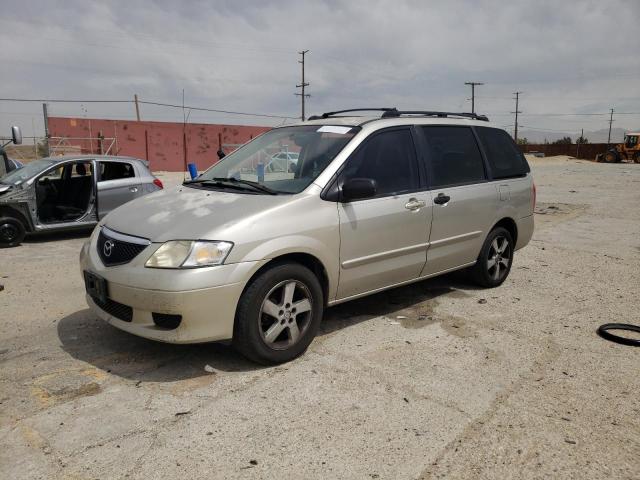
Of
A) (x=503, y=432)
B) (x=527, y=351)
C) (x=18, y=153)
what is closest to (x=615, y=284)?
(x=527, y=351)

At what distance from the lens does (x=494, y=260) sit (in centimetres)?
580

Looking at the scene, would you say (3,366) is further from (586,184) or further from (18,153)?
(18,153)

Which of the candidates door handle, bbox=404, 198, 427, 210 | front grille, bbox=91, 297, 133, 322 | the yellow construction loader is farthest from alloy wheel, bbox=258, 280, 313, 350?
the yellow construction loader

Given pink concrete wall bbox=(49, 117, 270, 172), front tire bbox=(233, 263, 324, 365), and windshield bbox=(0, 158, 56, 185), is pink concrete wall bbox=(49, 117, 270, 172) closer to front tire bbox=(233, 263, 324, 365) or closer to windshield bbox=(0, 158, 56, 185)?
windshield bbox=(0, 158, 56, 185)

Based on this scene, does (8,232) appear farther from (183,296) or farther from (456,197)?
(456,197)

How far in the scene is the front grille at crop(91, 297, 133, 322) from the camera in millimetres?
3609

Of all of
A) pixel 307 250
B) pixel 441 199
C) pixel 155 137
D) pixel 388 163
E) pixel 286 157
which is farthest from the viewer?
pixel 155 137

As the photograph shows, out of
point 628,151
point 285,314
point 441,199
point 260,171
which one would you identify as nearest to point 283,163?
point 260,171

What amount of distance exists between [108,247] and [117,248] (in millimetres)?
130

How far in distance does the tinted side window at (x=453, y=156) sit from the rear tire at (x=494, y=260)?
71 centimetres

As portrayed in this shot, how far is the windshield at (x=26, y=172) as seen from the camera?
8.41 m

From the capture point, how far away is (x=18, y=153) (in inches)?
1394

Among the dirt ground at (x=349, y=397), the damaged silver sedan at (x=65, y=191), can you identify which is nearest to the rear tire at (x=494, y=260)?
the dirt ground at (x=349, y=397)

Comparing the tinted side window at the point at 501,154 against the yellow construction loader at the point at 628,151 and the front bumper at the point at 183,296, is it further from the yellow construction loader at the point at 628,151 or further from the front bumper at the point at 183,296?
the yellow construction loader at the point at 628,151
